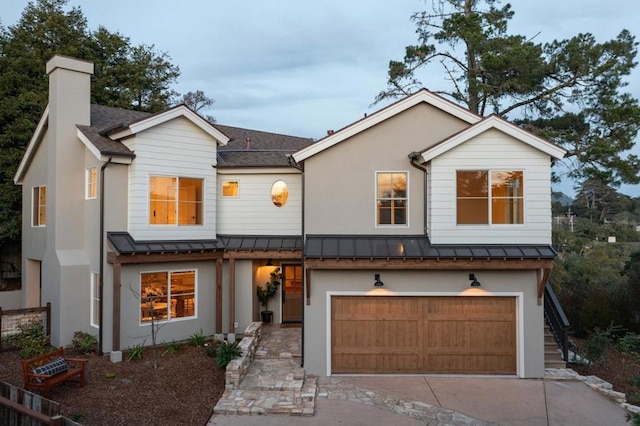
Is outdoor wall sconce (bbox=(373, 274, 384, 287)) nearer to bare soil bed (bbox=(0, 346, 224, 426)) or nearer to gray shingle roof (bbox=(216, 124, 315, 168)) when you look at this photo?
bare soil bed (bbox=(0, 346, 224, 426))

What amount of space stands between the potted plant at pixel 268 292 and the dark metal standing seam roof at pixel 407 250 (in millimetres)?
3825

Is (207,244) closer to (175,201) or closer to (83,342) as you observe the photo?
(175,201)

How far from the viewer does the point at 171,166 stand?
39.2 ft

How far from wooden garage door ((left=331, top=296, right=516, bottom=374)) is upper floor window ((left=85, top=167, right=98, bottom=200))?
768 cm

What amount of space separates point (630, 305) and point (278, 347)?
11.7 m

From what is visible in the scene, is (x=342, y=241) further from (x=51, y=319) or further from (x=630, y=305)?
(x=630, y=305)

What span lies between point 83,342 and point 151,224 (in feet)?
11.9

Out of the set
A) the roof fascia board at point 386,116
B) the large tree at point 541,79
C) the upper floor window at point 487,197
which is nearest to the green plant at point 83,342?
the roof fascia board at point 386,116

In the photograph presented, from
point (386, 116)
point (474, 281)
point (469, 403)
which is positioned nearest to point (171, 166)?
point (386, 116)

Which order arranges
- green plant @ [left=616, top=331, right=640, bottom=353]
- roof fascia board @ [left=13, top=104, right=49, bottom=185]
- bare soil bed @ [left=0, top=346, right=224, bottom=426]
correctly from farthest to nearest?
roof fascia board @ [left=13, top=104, right=49, bottom=185], green plant @ [left=616, top=331, right=640, bottom=353], bare soil bed @ [left=0, top=346, right=224, bottom=426]

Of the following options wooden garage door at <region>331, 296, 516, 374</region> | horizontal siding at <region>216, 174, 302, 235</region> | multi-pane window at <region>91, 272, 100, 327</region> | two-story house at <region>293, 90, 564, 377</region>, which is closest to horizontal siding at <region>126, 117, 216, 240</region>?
horizontal siding at <region>216, 174, 302, 235</region>

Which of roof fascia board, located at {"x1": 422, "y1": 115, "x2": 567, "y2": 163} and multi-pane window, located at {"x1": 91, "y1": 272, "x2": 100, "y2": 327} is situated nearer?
roof fascia board, located at {"x1": 422, "y1": 115, "x2": 567, "y2": 163}

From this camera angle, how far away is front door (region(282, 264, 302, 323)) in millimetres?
13750

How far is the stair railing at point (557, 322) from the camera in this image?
406 inches
